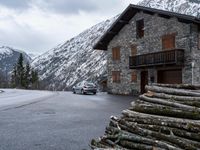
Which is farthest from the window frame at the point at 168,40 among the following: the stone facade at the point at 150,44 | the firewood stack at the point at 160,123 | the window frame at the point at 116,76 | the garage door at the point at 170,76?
the firewood stack at the point at 160,123

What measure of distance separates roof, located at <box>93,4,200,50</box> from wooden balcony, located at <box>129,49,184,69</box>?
9.58 feet

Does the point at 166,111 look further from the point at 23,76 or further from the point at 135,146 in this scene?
the point at 23,76

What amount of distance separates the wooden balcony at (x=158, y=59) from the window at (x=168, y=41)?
1.29 metres

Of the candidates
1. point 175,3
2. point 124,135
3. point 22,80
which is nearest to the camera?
point 124,135

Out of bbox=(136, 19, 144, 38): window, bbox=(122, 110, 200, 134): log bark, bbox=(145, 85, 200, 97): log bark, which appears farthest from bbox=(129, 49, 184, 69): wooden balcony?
bbox=(122, 110, 200, 134): log bark

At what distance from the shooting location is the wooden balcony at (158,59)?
102ft

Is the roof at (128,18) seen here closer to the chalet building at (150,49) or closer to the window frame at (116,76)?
the chalet building at (150,49)

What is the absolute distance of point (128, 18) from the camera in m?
39.3

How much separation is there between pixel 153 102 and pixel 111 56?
120 ft

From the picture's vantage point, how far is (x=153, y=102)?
570cm

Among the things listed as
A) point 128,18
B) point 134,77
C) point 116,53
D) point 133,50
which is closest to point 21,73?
point 116,53

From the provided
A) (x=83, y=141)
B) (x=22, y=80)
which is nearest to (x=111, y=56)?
(x=83, y=141)

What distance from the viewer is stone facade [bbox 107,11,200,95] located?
31297 millimetres

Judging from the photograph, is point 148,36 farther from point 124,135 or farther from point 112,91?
point 124,135
